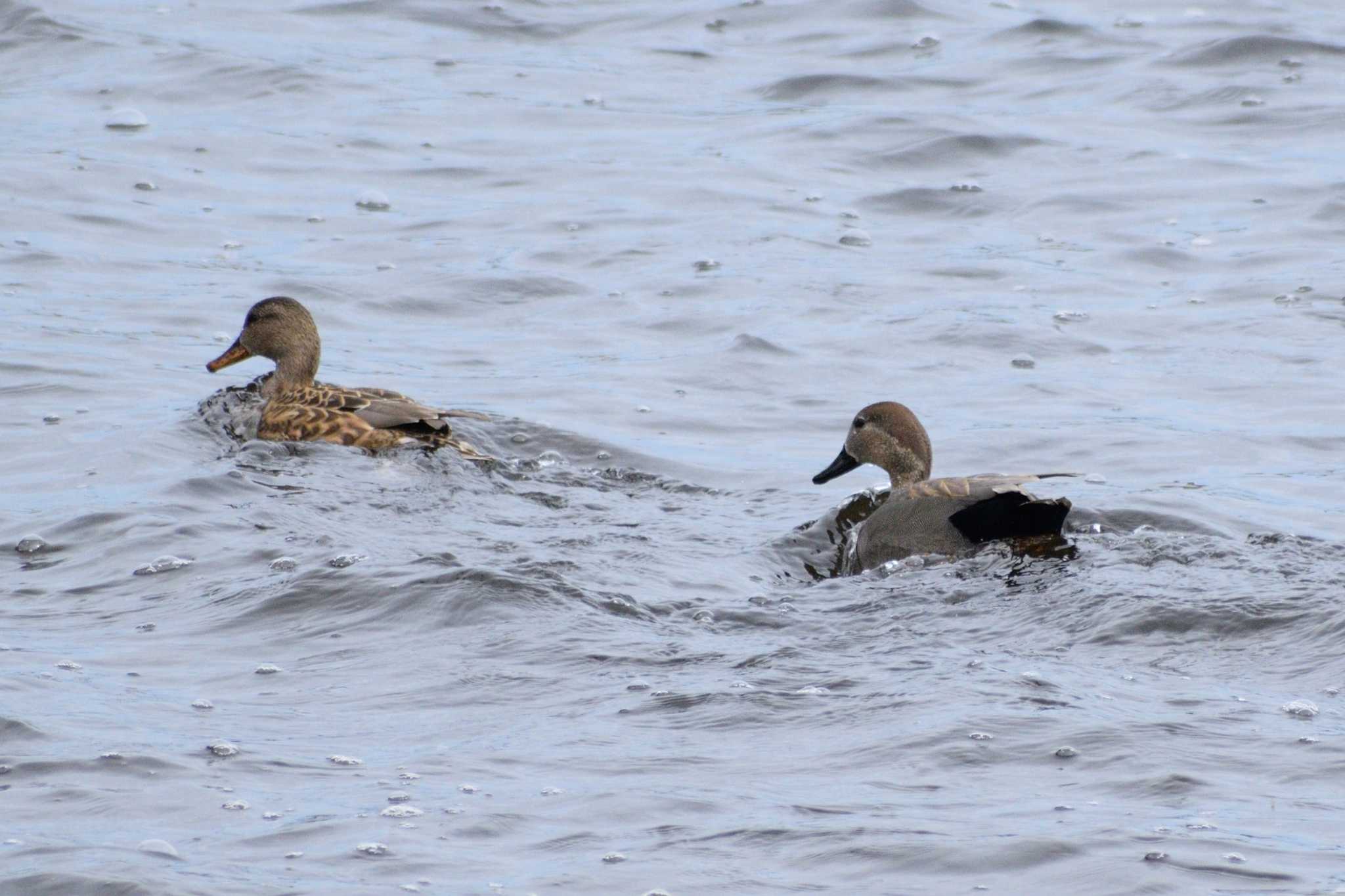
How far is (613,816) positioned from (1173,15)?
61.2 ft

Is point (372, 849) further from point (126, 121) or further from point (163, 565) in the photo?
point (126, 121)

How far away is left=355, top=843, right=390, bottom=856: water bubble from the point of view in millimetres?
5094

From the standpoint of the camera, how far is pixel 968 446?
10656 mm

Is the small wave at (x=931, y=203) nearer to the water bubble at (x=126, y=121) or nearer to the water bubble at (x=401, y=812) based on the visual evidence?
the water bubble at (x=126, y=121)

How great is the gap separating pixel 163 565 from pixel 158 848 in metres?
2.88

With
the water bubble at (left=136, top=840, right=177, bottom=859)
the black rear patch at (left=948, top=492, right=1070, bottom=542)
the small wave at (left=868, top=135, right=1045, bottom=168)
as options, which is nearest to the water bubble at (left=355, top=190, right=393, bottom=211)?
the small wave at (left=868, top=135, right=1045, bottom=168)

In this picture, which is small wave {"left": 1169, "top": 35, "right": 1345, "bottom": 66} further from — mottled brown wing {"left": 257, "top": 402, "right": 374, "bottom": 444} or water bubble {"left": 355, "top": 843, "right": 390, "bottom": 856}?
water bubble {"left": 355, "top": 843, "right": 390, "bottom": 856}

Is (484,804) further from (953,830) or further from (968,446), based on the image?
(968,446)

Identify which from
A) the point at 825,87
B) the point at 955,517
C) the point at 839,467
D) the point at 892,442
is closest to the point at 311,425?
the point at 839,467

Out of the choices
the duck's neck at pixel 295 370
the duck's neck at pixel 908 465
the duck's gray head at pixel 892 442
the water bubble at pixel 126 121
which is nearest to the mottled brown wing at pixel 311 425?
the duck's neck at pixel 295 370

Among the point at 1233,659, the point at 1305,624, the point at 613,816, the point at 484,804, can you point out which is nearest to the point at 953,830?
the point at 613,816

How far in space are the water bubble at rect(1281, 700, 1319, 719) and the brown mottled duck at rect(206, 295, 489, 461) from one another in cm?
475

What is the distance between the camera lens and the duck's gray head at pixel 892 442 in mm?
9547

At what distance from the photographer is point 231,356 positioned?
11.4 meters
